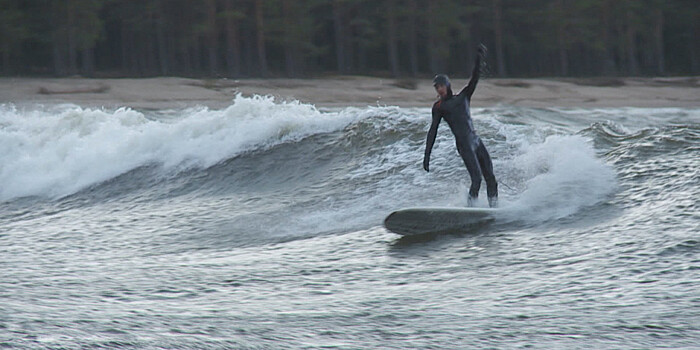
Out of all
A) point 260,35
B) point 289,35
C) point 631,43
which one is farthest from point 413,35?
point 631,43

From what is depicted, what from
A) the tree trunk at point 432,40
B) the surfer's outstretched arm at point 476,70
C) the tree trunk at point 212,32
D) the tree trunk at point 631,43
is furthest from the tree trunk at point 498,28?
the surfer's outstretched arm at point 476,70

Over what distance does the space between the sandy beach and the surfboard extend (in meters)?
19.1

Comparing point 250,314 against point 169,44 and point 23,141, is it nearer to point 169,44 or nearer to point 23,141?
point 23,141

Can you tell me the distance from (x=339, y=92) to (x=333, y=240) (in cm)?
2219

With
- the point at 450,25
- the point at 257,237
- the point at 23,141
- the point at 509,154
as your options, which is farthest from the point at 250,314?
the point at 450,25

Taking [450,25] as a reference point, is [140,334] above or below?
below

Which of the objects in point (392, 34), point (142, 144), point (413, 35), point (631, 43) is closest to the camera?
point (142, 144)

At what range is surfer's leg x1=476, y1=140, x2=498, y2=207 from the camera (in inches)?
310

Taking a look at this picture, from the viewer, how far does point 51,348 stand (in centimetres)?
432

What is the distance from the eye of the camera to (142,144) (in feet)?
40.0

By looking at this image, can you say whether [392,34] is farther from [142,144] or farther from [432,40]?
[142,144]

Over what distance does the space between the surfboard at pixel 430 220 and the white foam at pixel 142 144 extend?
4517 mm

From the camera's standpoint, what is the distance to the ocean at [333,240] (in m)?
4.74

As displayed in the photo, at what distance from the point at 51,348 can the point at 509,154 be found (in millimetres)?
6822
